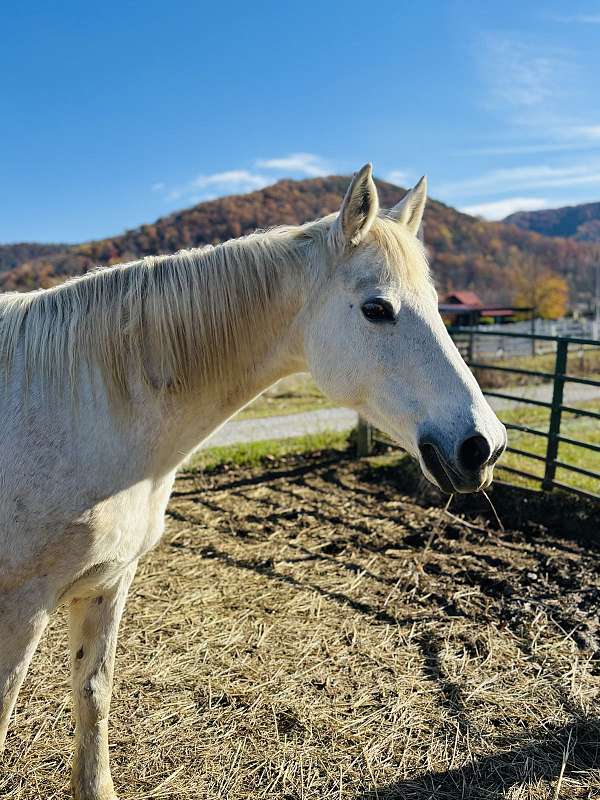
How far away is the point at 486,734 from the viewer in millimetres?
2688

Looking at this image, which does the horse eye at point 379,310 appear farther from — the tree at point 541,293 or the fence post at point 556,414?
the tree at point 541,293

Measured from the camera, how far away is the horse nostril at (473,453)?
1.71 m

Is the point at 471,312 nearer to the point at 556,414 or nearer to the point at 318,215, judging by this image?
the point at 318,215

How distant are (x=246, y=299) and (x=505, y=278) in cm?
6310

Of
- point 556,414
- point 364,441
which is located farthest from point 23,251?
point 556,414

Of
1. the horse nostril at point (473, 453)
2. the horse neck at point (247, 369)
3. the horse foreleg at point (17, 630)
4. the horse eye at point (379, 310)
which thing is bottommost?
the horse foreleg at point (17, 630)

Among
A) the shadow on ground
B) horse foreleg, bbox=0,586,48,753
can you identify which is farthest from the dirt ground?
horse foreleg, bbox=0,586,48,753

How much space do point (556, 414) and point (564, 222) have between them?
300ft

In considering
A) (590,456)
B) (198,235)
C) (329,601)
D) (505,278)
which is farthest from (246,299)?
(505,278)

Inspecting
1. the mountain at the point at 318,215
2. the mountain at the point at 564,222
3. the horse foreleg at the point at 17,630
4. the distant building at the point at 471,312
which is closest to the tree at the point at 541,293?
the distant building at the point at 471,312

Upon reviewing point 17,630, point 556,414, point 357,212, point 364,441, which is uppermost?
point 357,212

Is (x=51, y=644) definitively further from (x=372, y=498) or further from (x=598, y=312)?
(x=598, y=312)

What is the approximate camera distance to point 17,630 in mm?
1795

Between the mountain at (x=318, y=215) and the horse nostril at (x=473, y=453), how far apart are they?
109 ft
